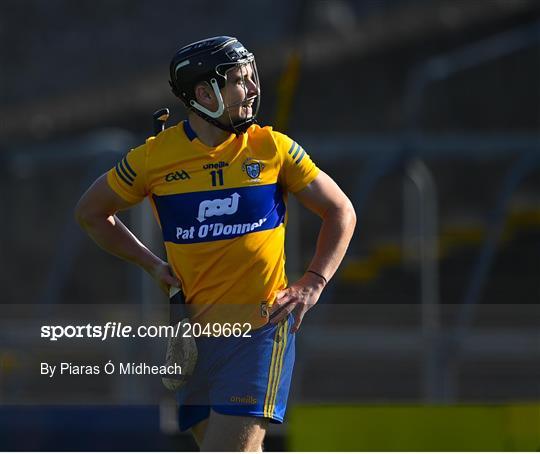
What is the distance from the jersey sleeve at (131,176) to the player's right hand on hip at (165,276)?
0.26m

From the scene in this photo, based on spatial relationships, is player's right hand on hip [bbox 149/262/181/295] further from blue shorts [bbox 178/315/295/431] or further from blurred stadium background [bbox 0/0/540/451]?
blurred stadium background [bbox 0/0/540/451]

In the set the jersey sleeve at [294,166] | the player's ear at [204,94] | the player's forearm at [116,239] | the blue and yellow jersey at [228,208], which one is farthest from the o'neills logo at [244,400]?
the player's ear at [204,94]

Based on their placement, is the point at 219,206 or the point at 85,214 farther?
the point at 85,214

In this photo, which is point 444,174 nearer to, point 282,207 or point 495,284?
point 495,284

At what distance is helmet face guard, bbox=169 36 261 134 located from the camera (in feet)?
16.7

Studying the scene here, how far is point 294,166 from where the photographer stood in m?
5.12

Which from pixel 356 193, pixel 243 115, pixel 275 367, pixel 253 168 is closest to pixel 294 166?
pixel 253 168

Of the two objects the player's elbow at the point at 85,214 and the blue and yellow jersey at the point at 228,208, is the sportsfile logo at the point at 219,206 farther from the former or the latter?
the player's elbow at the point at 85,214

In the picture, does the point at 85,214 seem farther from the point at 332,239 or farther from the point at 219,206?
the point at 332,239

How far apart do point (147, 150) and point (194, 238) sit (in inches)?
14.3

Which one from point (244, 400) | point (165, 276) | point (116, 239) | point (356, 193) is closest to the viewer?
point (244, 400)

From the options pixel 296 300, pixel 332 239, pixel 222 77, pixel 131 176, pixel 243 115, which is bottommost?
pixel 296 300

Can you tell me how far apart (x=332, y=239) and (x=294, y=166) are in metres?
0.29

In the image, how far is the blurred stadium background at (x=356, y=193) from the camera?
23.0 feet
